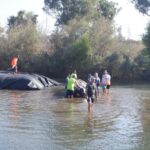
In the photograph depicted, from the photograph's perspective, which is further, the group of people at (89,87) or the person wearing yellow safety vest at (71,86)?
the person wearing yellow safety vest at (71,86)

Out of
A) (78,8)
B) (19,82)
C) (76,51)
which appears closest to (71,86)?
(19,82)

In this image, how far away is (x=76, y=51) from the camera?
52906mm

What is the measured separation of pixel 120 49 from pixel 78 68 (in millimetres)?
6032

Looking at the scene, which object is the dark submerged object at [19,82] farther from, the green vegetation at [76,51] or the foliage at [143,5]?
the foliage at [143,5]

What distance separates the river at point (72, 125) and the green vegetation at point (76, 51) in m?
24.6

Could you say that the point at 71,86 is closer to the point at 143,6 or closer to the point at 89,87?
the point at 89,87

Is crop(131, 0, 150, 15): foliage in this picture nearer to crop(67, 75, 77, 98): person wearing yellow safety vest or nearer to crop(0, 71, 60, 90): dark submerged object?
crop(0, 71, 60, 90): dark submerged object

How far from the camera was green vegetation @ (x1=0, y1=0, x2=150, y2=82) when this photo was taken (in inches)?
2095

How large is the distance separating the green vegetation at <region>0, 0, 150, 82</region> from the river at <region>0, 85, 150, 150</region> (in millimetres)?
24558

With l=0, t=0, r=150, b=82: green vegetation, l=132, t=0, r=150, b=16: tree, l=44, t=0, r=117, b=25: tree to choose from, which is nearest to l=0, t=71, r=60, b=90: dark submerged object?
l=0, t=0, r=150, b=82: green vegetation

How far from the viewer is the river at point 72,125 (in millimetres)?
15398

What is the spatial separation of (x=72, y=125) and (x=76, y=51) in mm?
34148

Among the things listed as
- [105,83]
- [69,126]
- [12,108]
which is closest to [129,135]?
[69,126]

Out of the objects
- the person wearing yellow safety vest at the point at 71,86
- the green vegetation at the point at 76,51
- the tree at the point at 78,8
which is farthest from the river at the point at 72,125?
the tree at the point at 78,8
